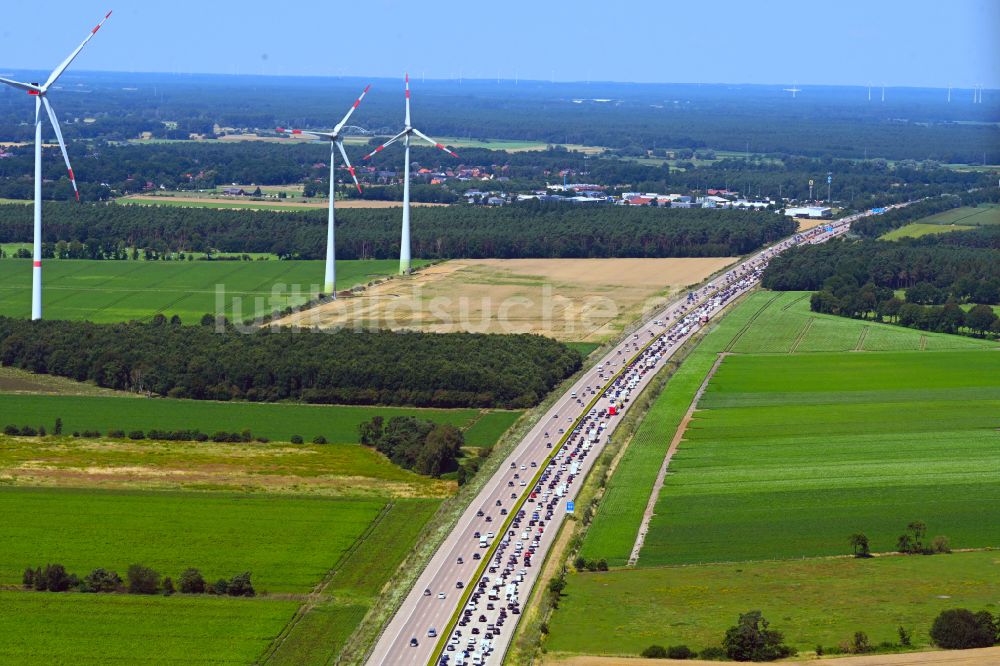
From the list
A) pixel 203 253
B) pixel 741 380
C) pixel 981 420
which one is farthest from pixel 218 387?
pixel 203 253

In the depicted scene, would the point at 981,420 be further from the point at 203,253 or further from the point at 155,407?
the point at 203,253

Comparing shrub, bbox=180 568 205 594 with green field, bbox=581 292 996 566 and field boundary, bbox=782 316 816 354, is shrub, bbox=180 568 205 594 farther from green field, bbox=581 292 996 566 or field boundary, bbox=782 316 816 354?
field boundary, bbox=782 316 816 354

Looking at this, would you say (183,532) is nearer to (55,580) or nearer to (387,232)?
(55,580)

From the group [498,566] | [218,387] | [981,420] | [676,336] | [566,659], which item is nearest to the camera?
[566,659]

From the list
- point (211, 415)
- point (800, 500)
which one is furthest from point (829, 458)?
point (211, 415)

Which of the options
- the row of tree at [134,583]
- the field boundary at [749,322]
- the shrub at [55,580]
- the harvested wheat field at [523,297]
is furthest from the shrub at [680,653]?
the harvested wheat field at [523,297]

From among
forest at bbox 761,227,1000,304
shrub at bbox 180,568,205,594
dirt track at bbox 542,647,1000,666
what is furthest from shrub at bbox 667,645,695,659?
forest at bbox 761,227,1000,304
